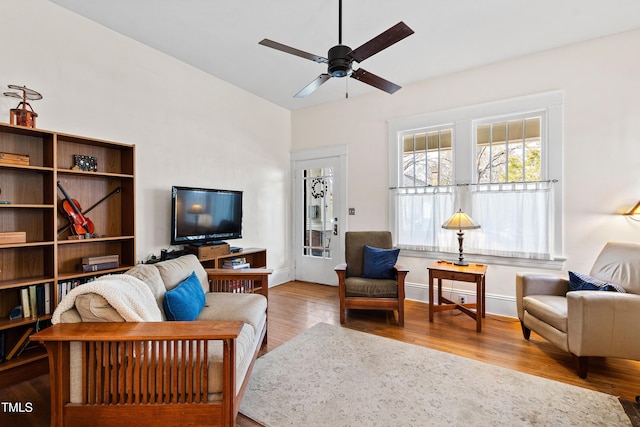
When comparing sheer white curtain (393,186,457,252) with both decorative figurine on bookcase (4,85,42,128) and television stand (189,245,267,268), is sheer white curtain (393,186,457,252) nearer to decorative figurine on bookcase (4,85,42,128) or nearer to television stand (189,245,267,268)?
television stand (189,245,267,268)

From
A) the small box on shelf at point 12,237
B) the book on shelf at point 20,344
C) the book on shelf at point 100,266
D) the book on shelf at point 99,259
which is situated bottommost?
the book on shelf at point 20,344

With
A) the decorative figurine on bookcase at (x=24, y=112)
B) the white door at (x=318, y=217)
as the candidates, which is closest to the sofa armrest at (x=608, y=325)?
the white door at (x=318, y=217)

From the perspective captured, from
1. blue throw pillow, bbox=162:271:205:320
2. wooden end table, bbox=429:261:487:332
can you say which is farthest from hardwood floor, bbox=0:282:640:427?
blue throw pillow, bbox=162:271:205:320

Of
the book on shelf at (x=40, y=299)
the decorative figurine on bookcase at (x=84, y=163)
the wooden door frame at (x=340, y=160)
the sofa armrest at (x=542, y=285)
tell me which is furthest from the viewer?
the wooden door frame at (x=340, y=160)

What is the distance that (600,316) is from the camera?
2137 millimetres

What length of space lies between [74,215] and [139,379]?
176 centimetres

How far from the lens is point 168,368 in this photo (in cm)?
148

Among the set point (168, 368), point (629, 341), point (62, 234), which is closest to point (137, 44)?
point (62, 234)

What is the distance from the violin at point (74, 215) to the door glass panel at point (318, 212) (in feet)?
10.3

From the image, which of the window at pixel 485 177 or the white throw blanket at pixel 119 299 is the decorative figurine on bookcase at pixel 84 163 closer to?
the white throw blanket at pixel 119 299

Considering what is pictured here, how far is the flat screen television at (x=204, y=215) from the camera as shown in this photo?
3.30 metres

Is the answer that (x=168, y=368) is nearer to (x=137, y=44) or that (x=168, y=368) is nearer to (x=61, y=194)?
(x=61, y=194)

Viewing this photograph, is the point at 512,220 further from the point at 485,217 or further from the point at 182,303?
the point at 182,303

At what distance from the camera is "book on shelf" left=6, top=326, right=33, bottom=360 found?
2.14 metres
